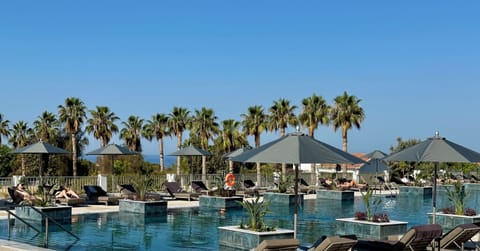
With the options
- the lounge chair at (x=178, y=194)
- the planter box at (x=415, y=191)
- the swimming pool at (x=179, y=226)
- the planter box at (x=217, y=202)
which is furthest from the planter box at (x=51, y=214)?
the planter box at (x=415, y=191)

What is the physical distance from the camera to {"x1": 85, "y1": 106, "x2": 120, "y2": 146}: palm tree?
162ft

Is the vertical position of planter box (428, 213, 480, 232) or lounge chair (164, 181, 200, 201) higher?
lounge chair (164, 181, 200, 201)

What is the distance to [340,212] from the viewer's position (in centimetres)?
2005

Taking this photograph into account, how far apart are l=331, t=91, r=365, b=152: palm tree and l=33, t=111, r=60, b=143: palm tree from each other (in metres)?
22.6

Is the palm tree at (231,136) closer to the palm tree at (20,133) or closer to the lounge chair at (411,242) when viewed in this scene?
the palm tree at (20,133)

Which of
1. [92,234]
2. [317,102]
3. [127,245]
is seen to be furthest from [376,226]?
[317,102]

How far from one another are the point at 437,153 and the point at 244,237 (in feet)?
14.8

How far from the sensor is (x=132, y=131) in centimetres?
5578

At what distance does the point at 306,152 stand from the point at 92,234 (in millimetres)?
6060

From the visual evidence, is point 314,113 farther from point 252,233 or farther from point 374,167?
point 252,233

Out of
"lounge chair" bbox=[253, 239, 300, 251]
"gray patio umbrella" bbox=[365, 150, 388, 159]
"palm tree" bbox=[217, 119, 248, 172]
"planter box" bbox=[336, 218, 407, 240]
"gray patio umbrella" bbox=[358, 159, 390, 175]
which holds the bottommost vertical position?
"planter box" bbox=[336, 218, 407, 240]

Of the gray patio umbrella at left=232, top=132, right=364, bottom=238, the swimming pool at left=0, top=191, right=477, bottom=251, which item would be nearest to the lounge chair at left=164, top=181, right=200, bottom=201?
the swimming pool at left=0, top=191, right=477, bottom=251

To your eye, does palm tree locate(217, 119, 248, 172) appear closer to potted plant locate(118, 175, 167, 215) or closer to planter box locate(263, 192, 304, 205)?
planter box locate(263, 192, 304, 205)

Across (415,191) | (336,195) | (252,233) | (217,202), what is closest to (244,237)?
(252,233)
